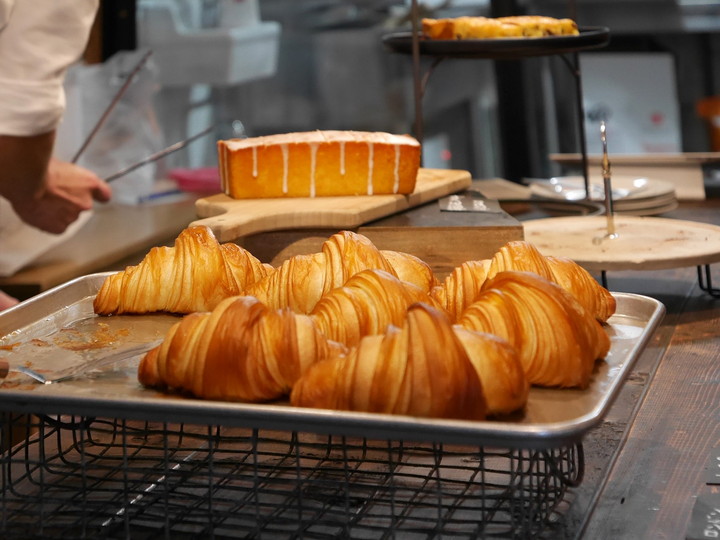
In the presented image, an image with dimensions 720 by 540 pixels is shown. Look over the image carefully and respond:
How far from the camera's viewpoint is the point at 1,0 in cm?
181

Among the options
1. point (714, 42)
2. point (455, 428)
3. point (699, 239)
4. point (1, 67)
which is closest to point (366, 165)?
point (699, 239)

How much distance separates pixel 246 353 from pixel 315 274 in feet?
0.67

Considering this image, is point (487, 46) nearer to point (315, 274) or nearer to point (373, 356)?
point (315, 274)

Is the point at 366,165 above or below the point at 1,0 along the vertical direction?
below

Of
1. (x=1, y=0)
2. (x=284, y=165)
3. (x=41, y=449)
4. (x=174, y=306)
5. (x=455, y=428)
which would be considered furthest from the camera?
(x=1, y=0)

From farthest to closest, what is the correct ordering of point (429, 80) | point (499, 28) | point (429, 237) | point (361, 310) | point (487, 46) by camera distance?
point (429, 80), point (499, 28), point (487, 46), point (429, 237), point (361, 310)

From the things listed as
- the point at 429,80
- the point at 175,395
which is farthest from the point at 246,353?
the point at 429,80

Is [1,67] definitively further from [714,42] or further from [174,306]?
[714,42]

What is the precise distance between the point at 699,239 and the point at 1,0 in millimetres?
1296

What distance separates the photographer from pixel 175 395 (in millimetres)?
703

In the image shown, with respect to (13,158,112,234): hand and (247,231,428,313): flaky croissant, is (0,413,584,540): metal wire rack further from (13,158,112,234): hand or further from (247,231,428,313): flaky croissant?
(13,158,112,234): hand

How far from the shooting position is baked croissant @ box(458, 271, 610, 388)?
69 centimetres

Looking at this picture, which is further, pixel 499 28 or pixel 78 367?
pixel 499 28

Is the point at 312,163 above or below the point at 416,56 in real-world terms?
below
